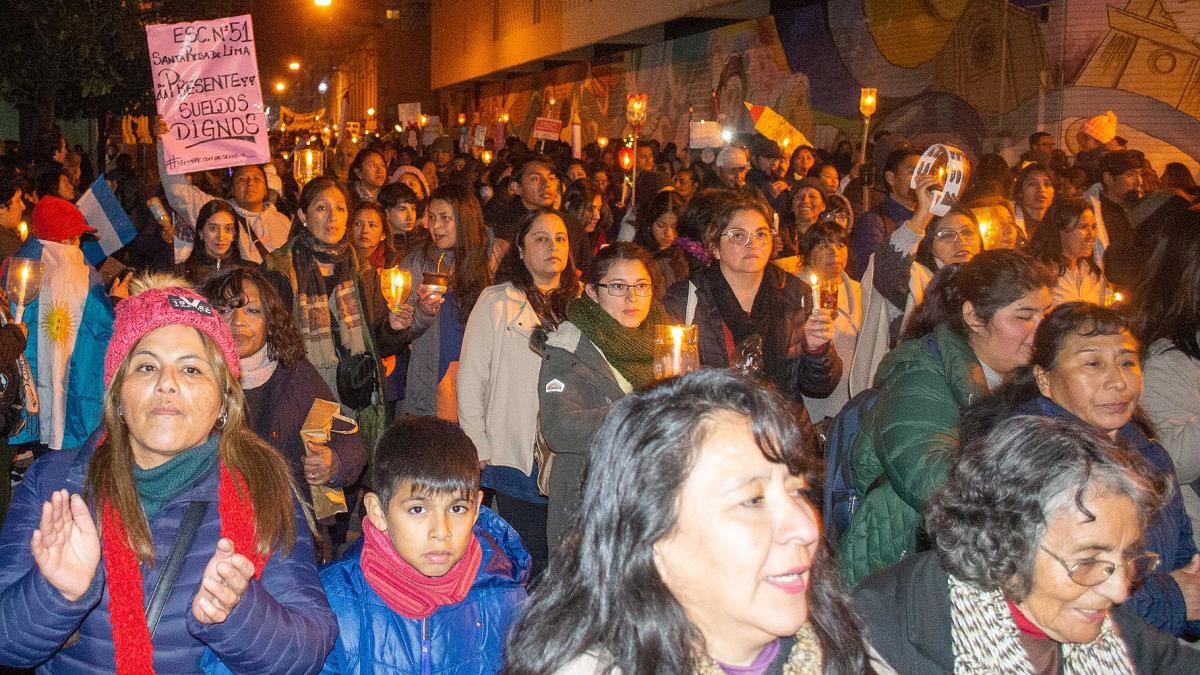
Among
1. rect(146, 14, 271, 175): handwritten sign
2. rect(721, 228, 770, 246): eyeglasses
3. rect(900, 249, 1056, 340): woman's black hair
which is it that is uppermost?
rect(146, 14, 271, 175): handwritten sign

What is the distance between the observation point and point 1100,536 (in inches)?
111

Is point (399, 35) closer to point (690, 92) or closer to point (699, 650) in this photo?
point (690, 92)

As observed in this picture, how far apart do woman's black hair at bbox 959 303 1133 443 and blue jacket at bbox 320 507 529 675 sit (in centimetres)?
157

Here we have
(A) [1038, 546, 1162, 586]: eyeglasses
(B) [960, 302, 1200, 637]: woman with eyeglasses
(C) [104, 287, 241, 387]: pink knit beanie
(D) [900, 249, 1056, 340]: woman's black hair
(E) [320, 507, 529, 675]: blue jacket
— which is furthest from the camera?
(D) [900, 249, 1056, 340]: woman's black hair

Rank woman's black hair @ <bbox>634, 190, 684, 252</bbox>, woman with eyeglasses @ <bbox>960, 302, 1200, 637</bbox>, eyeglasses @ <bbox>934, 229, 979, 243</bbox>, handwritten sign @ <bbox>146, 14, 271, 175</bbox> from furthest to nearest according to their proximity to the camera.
→ woman's black hair @ <bbox>634, 190, 684, 252</bbox>, handwritten sign @ <bbox>146, 14, 271, 175</bbox>, eyeglasses @ <bbox>934, 229, 979, 243</bbox>, woman with eyeglasses @ <bbox>960, 302, 1200, 637</bbox>

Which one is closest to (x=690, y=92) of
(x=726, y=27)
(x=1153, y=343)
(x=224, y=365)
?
(x=726, y=27)

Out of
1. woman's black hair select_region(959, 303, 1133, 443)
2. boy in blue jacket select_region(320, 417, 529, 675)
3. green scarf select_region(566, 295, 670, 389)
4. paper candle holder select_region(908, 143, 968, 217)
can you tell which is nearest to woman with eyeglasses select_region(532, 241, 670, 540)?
green scarf select_region(566, 295, 670, 389)

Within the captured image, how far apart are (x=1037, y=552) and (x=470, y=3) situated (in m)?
41.3

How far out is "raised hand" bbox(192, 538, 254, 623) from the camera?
266cm

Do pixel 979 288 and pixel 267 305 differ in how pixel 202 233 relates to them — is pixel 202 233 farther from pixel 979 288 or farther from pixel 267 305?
pixel 979 288

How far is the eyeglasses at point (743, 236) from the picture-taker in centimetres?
600

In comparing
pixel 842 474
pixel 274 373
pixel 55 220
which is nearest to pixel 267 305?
pixel 274 373

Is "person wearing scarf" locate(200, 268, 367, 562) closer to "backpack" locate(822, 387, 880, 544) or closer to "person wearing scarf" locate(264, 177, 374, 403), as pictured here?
"person wearing scarf" locate(264, 177, 374, 403)

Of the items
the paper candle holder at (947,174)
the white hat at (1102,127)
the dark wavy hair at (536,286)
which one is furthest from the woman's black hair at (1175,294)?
the white hat at (1102,127)
